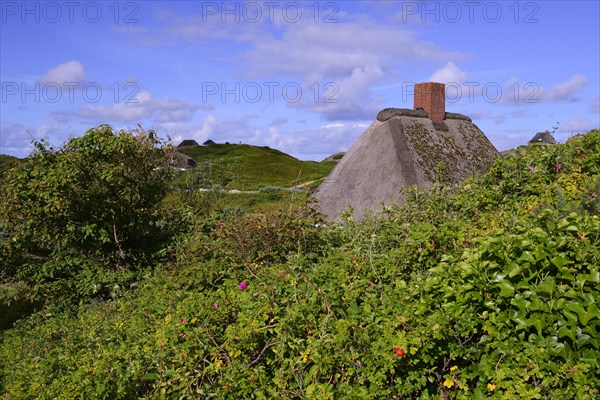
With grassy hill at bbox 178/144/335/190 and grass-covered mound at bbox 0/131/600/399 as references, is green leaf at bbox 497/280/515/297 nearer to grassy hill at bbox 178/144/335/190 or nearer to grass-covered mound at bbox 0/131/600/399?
grass-covered mound at bbox 0/131/600/399

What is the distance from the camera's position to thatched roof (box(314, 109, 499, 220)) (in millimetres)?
11133

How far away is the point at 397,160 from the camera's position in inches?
450

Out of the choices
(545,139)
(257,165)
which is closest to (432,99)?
(545,139)

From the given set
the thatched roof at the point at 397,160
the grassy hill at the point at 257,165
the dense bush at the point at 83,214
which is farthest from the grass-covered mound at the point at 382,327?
the grassy hill at the point at 257,165

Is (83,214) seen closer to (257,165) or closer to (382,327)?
(382,327)

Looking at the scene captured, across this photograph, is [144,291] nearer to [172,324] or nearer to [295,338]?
[172,324]

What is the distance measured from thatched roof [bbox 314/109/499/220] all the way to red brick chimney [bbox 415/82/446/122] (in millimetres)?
230

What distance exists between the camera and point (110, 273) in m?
9.23

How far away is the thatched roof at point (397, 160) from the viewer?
36.5 ft

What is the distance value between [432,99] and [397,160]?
285cm

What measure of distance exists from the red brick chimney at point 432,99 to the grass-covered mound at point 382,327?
708 cm

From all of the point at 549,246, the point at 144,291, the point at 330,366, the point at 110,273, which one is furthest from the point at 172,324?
the point at 110,273

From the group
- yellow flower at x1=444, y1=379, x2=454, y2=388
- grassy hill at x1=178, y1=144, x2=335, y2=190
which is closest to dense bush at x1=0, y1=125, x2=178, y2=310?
yellow flower at x1=444, y1=379, x2=454, y2=388

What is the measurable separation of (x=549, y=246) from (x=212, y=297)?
302 cm
